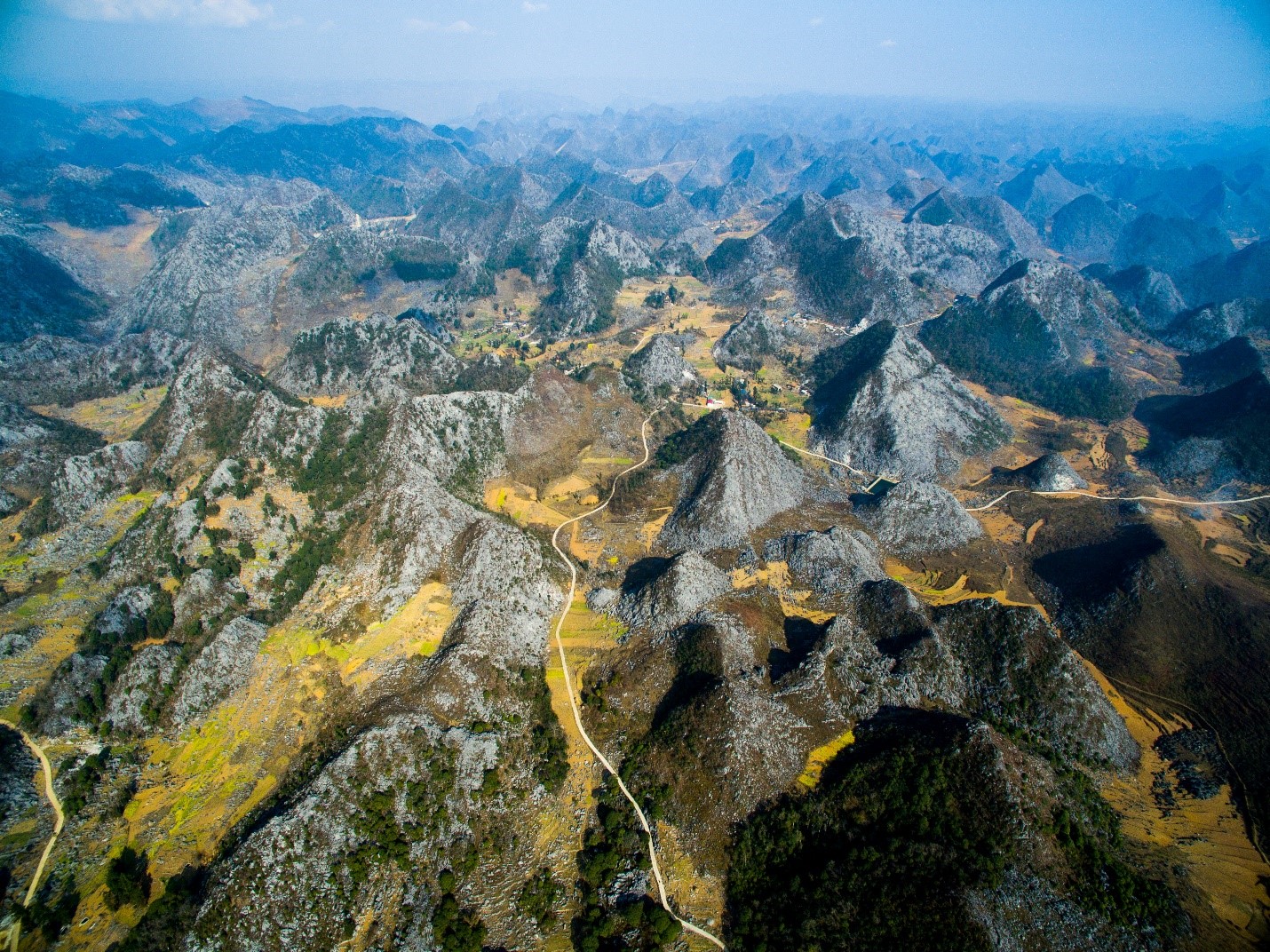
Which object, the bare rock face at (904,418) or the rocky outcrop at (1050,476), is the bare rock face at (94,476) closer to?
the bare rock face at (904,418)

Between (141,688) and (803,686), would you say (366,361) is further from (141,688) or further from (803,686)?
(803,686)

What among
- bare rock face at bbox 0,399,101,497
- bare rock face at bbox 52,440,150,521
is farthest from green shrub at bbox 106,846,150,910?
bare rock face at bbox 0,399,101,497

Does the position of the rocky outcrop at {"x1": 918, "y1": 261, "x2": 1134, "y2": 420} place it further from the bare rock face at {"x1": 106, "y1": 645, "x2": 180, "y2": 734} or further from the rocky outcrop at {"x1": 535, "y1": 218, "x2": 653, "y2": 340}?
the bare rock face at {"x1": 106, "y1": 645, "x2": 180, "y2": 734}

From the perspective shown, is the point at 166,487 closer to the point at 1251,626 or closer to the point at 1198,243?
the point at 1251,626

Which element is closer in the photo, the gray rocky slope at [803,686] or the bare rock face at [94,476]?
A: the gray rocky slope at [803,686]

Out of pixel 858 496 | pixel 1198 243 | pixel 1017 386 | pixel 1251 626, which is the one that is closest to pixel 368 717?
pixel 858 496

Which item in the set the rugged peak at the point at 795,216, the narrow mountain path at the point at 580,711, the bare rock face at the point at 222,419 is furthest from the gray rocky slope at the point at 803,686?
the rugged peak at the point at 795,216

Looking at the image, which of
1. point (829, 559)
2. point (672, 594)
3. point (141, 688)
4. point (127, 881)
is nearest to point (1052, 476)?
point (829, 559)
